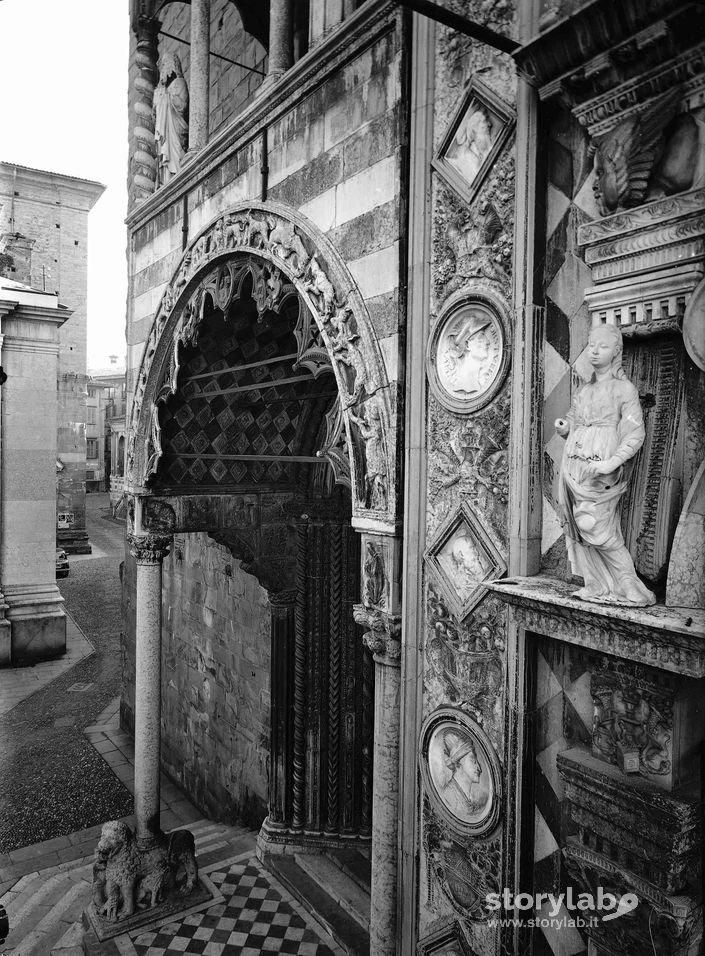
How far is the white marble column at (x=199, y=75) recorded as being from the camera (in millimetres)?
6133

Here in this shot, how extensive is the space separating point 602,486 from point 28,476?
582 inches

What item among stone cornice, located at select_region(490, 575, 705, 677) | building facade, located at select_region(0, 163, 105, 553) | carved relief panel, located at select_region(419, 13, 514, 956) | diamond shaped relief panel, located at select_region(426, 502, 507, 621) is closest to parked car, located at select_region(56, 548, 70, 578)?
building facade, located at select_region(0, 163, 105, 553)

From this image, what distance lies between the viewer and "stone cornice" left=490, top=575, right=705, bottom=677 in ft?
7.53

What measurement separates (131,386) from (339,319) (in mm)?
4007

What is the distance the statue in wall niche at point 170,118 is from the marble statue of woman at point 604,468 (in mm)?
5640

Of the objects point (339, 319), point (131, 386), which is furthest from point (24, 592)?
point (339, 319)

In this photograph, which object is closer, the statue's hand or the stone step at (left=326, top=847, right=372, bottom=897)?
the statue's hand

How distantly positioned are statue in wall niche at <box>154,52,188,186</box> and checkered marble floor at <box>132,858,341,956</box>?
713 cm

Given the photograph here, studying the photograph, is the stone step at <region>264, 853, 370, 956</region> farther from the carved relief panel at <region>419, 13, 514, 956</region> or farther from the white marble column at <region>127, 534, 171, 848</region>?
the carved relief panel at <region>419, 13, 514, 956</region>

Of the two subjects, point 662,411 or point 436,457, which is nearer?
point 662,411

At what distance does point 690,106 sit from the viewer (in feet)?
7.92

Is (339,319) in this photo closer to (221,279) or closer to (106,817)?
(221,279)

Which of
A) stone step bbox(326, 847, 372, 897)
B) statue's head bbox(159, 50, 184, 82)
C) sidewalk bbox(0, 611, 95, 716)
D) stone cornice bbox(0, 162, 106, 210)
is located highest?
stone cornice bbox(0, 162, 106, 210)

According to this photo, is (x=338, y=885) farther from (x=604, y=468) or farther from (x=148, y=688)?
(x=604, y=468)
